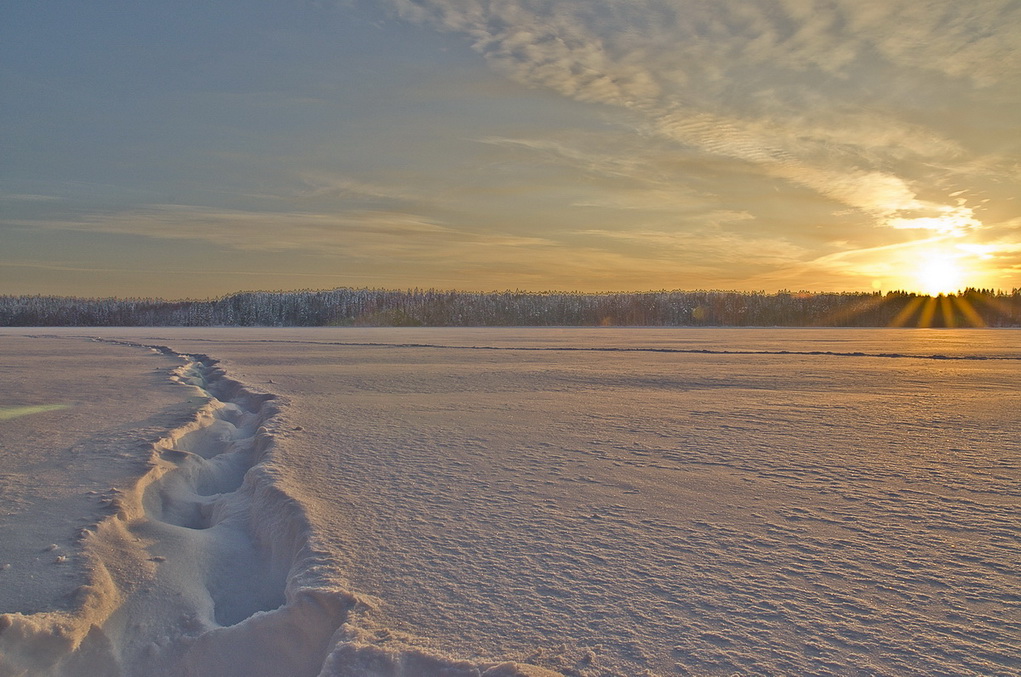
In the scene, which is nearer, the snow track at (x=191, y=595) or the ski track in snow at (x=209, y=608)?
the ski track in snow at (x=209, y=608)

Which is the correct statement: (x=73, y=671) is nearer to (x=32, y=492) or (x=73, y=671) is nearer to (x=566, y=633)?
(x=566, y=633)

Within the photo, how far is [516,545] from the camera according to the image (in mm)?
2920

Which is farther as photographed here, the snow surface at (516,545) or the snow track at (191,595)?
the snow track at (191,595)

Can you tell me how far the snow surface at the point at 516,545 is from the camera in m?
2.12

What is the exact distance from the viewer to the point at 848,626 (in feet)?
7.06

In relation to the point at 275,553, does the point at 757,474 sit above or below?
above

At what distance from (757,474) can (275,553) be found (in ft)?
9.17

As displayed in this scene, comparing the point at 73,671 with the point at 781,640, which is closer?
the point at 781,640

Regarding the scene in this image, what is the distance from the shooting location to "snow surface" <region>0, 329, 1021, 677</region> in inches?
83.4

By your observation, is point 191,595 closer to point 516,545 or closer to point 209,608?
point 209,608

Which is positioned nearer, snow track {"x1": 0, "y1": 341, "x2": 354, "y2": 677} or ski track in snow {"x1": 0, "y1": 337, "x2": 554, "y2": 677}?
ski track in snow {"x1": 0, "y1": 337, "x2": 554, "y2": 677}

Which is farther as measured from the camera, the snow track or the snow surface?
the snow track

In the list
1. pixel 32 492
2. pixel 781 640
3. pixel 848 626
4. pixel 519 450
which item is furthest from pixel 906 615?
pixel 32 492

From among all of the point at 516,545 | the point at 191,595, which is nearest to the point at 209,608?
the point at 191,595
